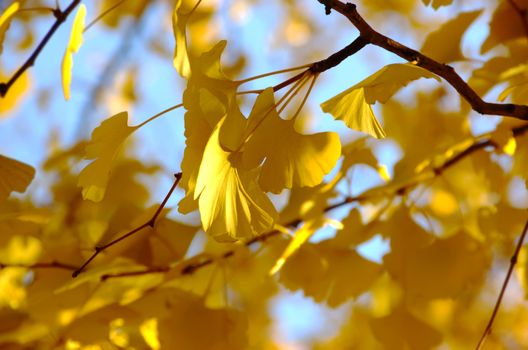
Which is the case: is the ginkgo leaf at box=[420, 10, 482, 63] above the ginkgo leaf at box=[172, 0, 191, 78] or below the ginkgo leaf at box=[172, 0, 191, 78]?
above

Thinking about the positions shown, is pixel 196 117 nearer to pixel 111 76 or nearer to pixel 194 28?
pixel 194 28

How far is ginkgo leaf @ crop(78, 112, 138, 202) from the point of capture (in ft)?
1.47

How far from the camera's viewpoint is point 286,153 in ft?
1.40

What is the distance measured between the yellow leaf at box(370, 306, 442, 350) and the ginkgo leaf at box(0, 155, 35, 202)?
0.37 meters

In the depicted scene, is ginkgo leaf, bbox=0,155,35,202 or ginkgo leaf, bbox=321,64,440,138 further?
ginkgo leaf, bbox=0,155,35,202

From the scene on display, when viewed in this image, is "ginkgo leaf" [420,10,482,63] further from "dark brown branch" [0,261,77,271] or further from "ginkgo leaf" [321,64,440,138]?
"dark brown branch" [0,261,77,271]

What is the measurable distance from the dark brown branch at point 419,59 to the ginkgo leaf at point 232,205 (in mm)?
109

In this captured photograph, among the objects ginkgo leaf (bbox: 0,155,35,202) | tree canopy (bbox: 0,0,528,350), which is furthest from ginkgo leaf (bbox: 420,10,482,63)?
ginkgo leaf (bbox: 0,155,35,202)

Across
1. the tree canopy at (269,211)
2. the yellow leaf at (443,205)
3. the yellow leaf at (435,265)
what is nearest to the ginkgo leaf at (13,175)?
the tree canopy at (269,211)

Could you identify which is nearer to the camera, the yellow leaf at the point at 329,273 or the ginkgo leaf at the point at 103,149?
the ginkgo leaf at the point at 103,149

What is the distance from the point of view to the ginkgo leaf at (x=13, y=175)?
506mm

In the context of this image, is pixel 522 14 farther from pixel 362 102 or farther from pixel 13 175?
pixel 13 175

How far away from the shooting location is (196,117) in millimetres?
405

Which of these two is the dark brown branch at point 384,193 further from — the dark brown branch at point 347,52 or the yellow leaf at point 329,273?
the dark brown branch at point 347,52
